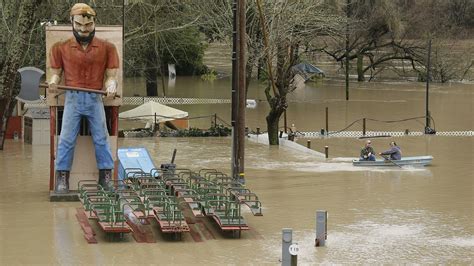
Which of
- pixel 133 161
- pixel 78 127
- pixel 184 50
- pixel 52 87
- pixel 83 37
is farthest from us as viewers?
pixel 184 50

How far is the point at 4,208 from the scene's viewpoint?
23.1m

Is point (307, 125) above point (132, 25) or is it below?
below

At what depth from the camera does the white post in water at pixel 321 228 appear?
18953 mm

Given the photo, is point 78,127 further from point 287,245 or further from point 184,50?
point 184,50

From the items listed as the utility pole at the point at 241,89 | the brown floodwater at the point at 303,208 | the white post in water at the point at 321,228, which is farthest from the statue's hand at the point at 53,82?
the white post in water at the point at 321,228

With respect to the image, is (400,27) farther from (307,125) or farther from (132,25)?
(132,25)

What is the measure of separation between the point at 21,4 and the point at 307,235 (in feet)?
52.8

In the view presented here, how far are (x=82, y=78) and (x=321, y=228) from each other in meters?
7.58

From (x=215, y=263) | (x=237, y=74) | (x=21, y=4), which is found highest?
(x=21, y=4)

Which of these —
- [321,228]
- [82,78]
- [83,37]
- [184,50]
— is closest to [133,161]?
[82,78]

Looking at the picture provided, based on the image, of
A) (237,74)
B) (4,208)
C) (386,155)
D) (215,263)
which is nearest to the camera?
(215,263)

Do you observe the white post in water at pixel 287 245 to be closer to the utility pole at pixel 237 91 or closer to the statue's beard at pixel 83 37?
the statue's beard at pixel 83 37

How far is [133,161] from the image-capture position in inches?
1067

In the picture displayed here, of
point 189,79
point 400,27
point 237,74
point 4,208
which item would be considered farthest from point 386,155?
point 189,79
